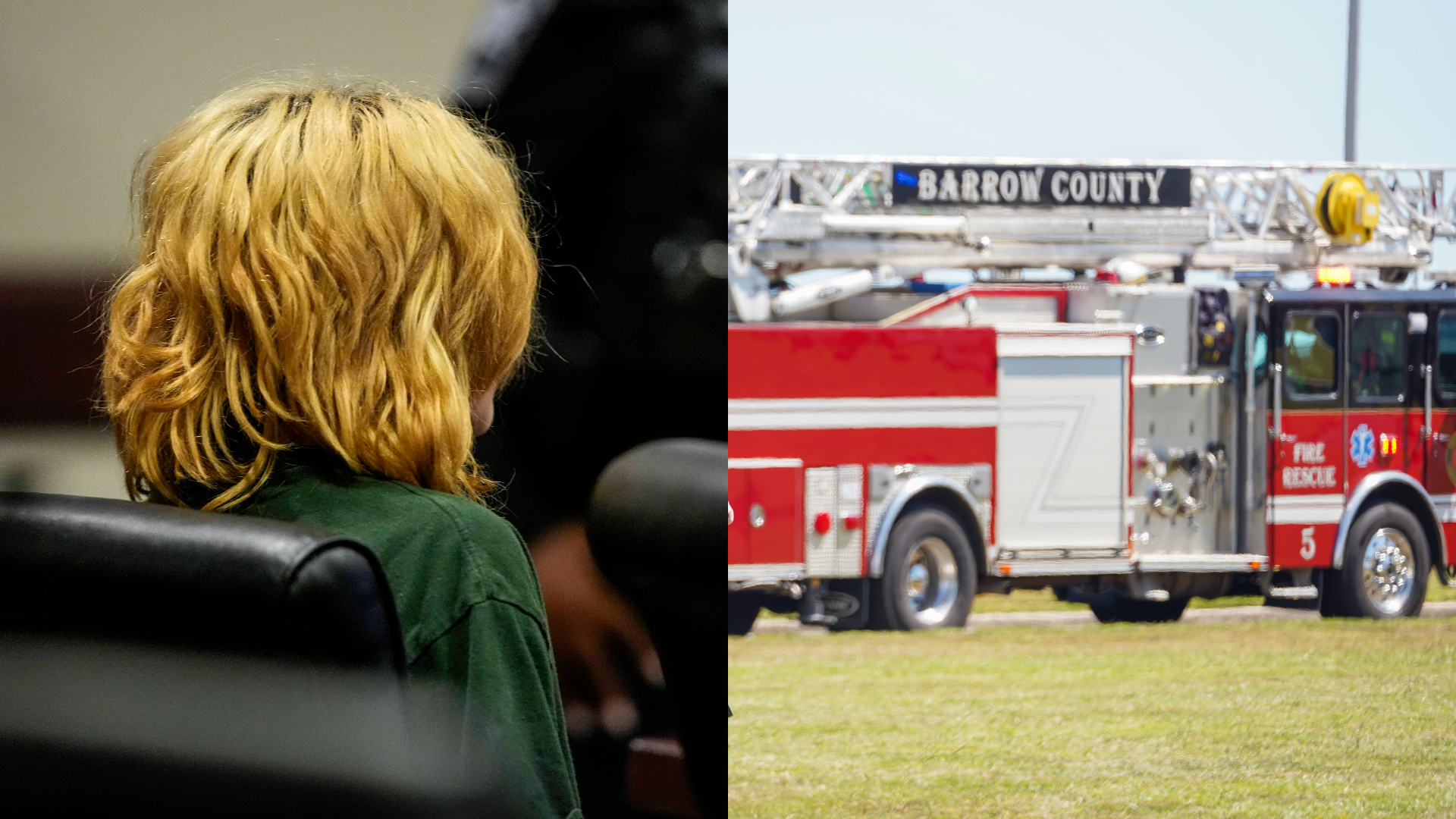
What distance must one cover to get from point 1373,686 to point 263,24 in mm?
7006

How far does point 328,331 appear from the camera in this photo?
96cm

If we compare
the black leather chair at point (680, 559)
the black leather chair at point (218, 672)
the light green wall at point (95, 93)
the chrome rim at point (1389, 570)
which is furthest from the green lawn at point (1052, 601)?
the black leather chair at point (218, 672)

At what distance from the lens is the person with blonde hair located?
2.99ft

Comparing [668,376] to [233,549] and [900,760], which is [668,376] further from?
[900,760]

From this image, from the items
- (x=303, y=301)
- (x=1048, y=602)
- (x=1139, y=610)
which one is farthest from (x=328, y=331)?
(x=1048, y=602)

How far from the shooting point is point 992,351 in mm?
8156

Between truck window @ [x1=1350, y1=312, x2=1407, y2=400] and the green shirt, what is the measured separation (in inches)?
327

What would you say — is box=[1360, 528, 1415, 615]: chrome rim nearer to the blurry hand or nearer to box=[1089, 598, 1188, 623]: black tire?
box=[1089, 598, 1188, 623]: black tire

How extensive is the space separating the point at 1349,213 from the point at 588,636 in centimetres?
831

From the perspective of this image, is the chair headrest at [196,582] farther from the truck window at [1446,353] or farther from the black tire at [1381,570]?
the truck window at [1446,353]

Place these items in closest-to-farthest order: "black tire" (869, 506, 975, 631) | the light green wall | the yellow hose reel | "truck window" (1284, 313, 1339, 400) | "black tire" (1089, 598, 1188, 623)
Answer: the light green wall → "black tire" (869, 506, 975, 631) → "truck window" (1284, 313, 1339, 400) → the yellow hose reel → "black tire" (1089, 598, 1188, 623)

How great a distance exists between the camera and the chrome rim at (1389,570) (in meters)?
8.38

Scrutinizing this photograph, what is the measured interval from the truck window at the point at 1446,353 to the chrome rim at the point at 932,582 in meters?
3.20

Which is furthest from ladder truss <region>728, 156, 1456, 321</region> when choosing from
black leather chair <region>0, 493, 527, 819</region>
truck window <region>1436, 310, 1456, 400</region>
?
black leather chair <region>0, 493, 527, 819</region>
